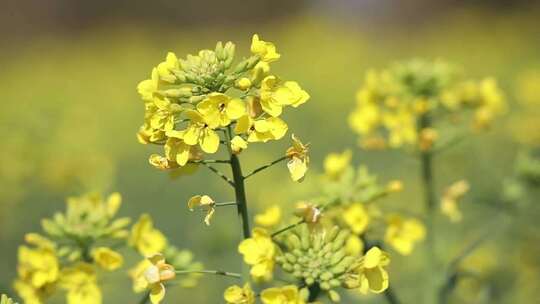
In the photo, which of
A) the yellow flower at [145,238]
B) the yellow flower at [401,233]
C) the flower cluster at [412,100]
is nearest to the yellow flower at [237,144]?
the yellow flower at [145,238]

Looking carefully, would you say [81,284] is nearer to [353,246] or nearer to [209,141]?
[209,141]

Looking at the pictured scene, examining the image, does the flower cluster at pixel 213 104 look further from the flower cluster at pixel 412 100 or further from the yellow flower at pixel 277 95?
the flower cluster at pixel 412 100

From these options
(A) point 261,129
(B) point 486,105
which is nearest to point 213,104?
(A) point 261,129

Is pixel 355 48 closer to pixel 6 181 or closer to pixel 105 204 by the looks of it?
pixel 6 181

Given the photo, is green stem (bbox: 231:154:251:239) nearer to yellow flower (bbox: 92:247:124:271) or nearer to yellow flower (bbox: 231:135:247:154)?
yellow flower (bbox: 231:135:247:154)

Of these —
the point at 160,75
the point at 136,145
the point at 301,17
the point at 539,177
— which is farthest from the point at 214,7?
the point at 160,75
